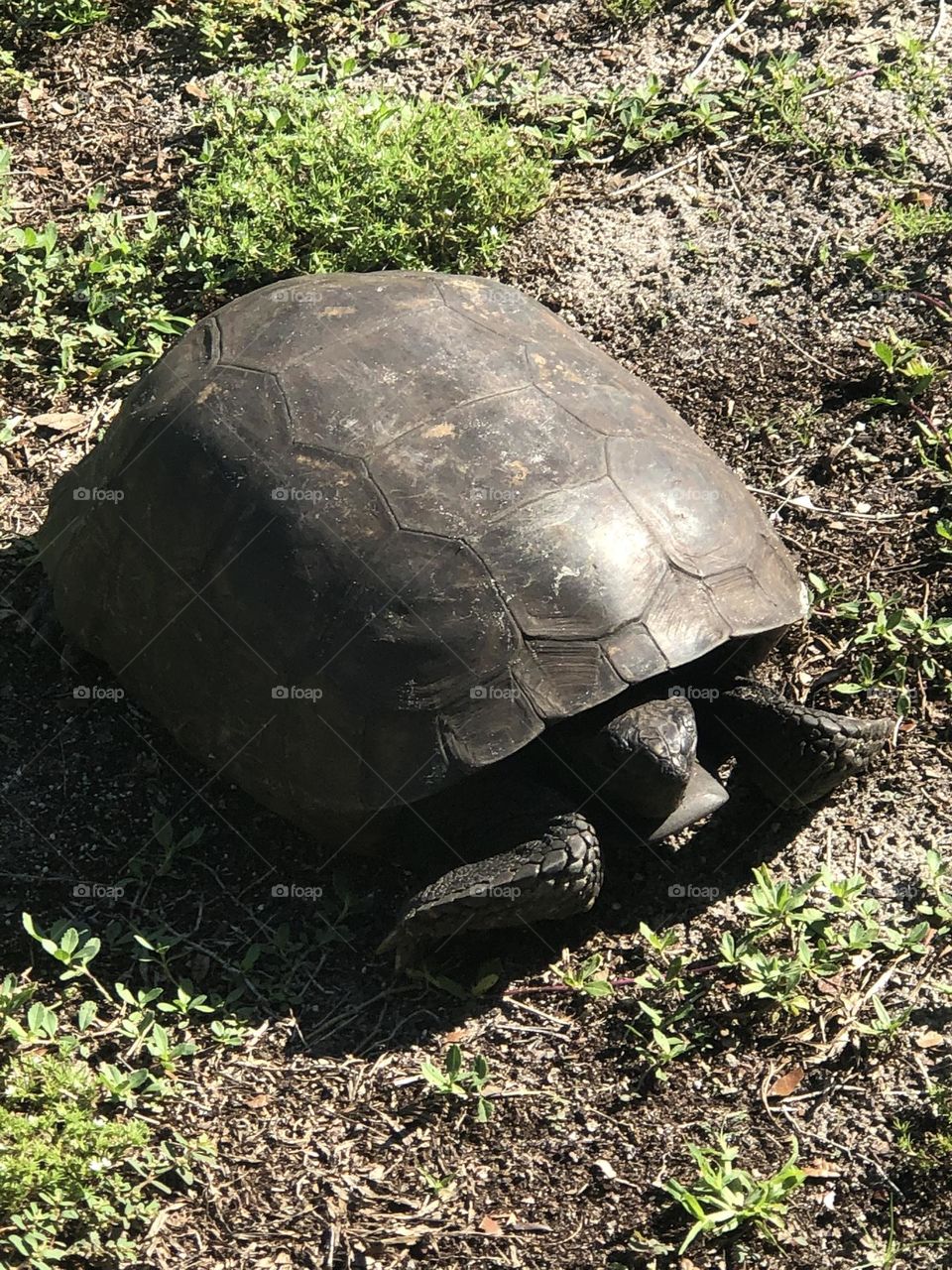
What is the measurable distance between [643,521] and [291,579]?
3.46 feet

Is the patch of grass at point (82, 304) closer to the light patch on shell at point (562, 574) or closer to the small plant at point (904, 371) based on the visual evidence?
the light patch on shell at point (562, 574)

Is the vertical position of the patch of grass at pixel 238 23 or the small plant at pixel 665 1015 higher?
the patch of grass at pixel 238 23

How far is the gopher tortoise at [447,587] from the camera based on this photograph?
4230 millimetres

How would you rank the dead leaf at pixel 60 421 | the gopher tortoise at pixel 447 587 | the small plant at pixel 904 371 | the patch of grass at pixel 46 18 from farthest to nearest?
the patch of grass at pixel 46 18 → the dead leaf at pixel 60 421 → the small plant at pixel 904 371 → the gopher tortoise at pixel 447 587

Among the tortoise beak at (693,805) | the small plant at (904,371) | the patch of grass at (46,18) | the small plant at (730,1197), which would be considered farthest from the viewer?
the patch of grass at (46,18)

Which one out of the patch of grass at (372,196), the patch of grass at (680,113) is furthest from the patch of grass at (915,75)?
the patch of grass at (372,196)

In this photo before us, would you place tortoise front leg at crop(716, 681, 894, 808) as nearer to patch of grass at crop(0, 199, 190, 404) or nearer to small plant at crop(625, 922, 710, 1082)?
small plant at crop(625, 922, 710, 1082)

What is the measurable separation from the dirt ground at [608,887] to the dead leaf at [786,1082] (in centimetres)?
Answer: 2

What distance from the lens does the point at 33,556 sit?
5625 mm

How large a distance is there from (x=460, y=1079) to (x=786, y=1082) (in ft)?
2.96

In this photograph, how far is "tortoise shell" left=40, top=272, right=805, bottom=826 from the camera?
167 inches

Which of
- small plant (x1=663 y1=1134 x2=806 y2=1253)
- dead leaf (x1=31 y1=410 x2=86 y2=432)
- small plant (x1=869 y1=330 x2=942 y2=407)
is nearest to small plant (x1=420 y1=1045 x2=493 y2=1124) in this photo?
small plant (x1=663 y1=1134 x2=806 y2=1253)

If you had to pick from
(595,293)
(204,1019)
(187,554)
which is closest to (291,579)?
(187,554)

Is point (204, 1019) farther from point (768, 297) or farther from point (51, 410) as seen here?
point (768, 297)
